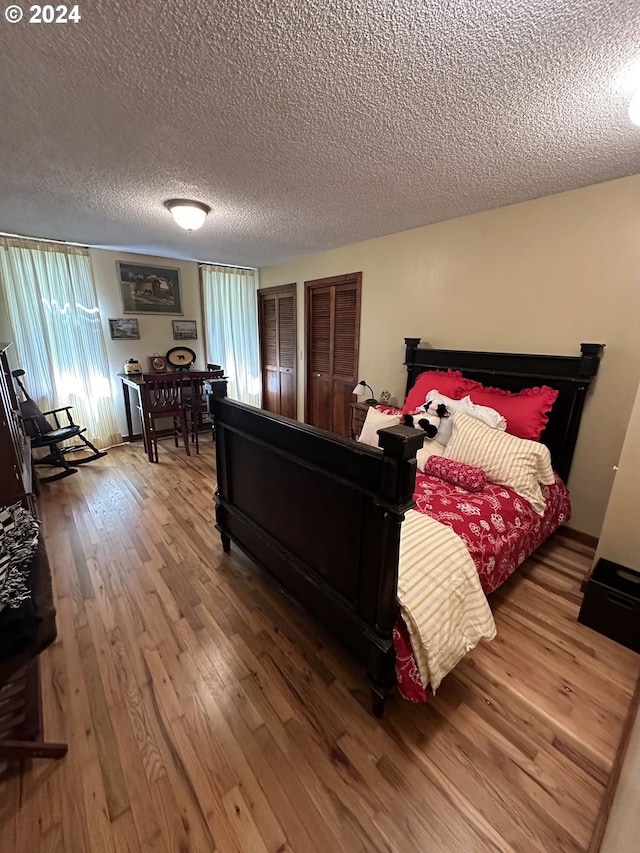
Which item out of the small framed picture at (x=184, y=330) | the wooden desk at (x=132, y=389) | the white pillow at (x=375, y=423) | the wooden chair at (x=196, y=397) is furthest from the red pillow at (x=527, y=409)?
the small framed picture at (x=184, y=330)

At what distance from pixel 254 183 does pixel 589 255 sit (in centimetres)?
216

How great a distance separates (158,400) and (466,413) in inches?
128

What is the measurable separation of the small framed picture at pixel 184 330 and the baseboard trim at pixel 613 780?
5085 millimetres

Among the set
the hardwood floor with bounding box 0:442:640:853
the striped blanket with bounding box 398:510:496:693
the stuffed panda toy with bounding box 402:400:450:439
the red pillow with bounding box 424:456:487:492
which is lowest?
the hardwood floor with bounding box 0:442:640:853

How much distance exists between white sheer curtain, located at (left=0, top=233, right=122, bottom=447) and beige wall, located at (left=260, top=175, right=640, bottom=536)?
3.46 metres

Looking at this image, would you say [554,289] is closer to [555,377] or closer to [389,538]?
[555,377]

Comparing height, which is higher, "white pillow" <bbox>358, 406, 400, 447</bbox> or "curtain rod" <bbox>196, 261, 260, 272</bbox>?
"curtain rod" <bbox>196, 261, 260, 272</bbox>

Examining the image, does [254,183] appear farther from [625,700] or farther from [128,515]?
[625,700]

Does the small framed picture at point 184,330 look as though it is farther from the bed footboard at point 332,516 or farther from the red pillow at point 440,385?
the red pillow at point 440,385

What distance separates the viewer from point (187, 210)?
232 cm

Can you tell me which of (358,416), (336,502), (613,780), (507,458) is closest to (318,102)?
(336,502)

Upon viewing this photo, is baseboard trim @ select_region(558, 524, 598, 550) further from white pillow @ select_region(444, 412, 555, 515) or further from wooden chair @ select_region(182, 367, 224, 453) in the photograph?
wooden chair @ select_region(182, 367, 224, 453)

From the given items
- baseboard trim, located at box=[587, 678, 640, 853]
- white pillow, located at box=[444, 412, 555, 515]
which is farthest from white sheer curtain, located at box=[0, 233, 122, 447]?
baseboard trim, located at box=[587, 678, 640, 853]

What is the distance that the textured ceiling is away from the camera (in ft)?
3.18
